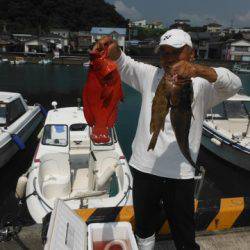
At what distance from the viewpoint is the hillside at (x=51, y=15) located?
101562 millimetres

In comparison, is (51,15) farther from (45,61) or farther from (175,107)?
(175,107)

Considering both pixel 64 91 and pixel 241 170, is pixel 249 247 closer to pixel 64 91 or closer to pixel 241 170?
pixel 241 170

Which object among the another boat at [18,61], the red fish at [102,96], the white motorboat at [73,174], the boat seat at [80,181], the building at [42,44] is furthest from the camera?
the building at [42,44]

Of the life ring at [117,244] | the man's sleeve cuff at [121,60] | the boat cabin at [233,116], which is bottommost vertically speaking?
the boat cabin at [233,116]

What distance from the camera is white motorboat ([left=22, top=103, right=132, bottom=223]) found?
20.7 feet

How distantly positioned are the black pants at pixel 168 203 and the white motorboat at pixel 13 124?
7.69 meters

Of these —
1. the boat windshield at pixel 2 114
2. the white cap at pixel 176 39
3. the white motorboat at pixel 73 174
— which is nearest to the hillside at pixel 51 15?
the boat windshield at pixel 2 114

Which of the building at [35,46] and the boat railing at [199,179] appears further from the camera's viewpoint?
the building at [35,46]

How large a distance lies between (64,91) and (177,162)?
30.5m

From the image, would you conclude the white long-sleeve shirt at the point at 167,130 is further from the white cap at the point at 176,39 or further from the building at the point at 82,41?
the building at the point at 82,41

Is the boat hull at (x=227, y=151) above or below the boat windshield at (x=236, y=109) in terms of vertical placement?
below

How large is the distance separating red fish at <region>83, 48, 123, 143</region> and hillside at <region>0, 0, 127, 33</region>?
9657cm

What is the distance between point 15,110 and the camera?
40.7ft

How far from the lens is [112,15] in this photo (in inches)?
4734
